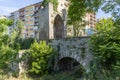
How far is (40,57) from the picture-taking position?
590 inches

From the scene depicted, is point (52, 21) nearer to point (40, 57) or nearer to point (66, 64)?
point (66, 64)

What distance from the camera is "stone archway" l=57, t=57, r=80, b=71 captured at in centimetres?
1653

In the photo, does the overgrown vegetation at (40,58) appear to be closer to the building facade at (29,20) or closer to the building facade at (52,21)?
the building facade at (52,21)

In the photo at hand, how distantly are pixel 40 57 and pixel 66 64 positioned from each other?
3074mm

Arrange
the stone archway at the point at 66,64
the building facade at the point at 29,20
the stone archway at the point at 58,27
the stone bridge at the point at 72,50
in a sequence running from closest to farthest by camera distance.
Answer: the stone bridge at the point at 72,50 → the stone archway at the point at 66,64 → the stone archway at the point at 58,27 → the building facade at the point at 29,20

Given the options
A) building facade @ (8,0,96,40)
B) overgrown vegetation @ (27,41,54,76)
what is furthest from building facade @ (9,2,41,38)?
overgrown vegetation @ (27,41,54,76)

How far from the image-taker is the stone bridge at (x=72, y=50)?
13406mm

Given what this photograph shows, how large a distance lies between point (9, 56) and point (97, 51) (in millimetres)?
4269

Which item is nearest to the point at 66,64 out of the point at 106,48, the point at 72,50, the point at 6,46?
the point at 72,50

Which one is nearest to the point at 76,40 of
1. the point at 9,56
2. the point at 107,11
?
the point at 9,56

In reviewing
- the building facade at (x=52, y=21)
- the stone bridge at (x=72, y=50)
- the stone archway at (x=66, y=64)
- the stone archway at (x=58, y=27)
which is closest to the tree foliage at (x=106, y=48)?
the stone bridge at (x=72, y=50)

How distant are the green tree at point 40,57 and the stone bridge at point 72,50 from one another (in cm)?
72

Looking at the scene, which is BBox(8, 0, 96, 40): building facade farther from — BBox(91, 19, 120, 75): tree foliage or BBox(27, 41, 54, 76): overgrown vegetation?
BBox(91, 19, 120, 75): tree foliage

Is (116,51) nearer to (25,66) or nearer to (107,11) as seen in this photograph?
(107,11)
